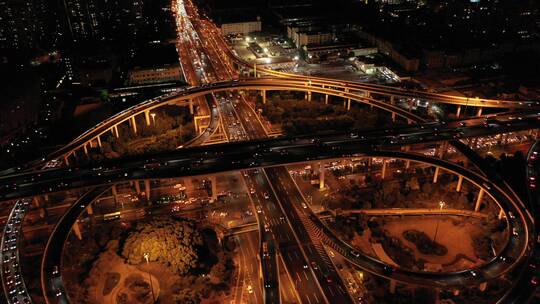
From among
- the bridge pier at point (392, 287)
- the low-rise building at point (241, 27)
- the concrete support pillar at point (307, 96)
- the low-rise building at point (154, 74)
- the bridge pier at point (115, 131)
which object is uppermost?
the low-rise building at point (241, 27)

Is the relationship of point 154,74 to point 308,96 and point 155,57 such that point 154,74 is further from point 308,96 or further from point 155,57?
point 308,96

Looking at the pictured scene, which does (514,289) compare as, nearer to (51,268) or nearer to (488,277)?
(488,277)

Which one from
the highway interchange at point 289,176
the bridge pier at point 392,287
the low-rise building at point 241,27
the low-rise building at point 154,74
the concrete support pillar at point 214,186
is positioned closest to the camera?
the bridge pier at point 392,287

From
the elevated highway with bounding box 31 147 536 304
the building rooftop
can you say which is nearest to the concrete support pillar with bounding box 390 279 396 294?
the elevated highway with bounding box 31 147 536 304

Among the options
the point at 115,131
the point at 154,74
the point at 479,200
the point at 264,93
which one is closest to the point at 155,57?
the point at 154,74

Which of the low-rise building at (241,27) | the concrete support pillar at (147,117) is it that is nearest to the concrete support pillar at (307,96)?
the concrete support pillar at (147,117)

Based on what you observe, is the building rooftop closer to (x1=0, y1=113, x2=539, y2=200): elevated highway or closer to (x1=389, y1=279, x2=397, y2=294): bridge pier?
(x1=0, y1=113, x2=539, y2=200): elevated highway

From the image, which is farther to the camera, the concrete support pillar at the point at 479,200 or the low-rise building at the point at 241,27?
the low-rise building at the point at 241,27

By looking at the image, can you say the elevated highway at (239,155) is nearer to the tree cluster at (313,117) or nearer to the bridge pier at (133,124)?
the tree cluster at (313,117)

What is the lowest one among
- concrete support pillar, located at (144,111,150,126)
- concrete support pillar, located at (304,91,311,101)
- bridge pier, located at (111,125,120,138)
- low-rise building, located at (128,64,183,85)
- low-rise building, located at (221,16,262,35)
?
bridge pier, located at (111,125,120,138)
